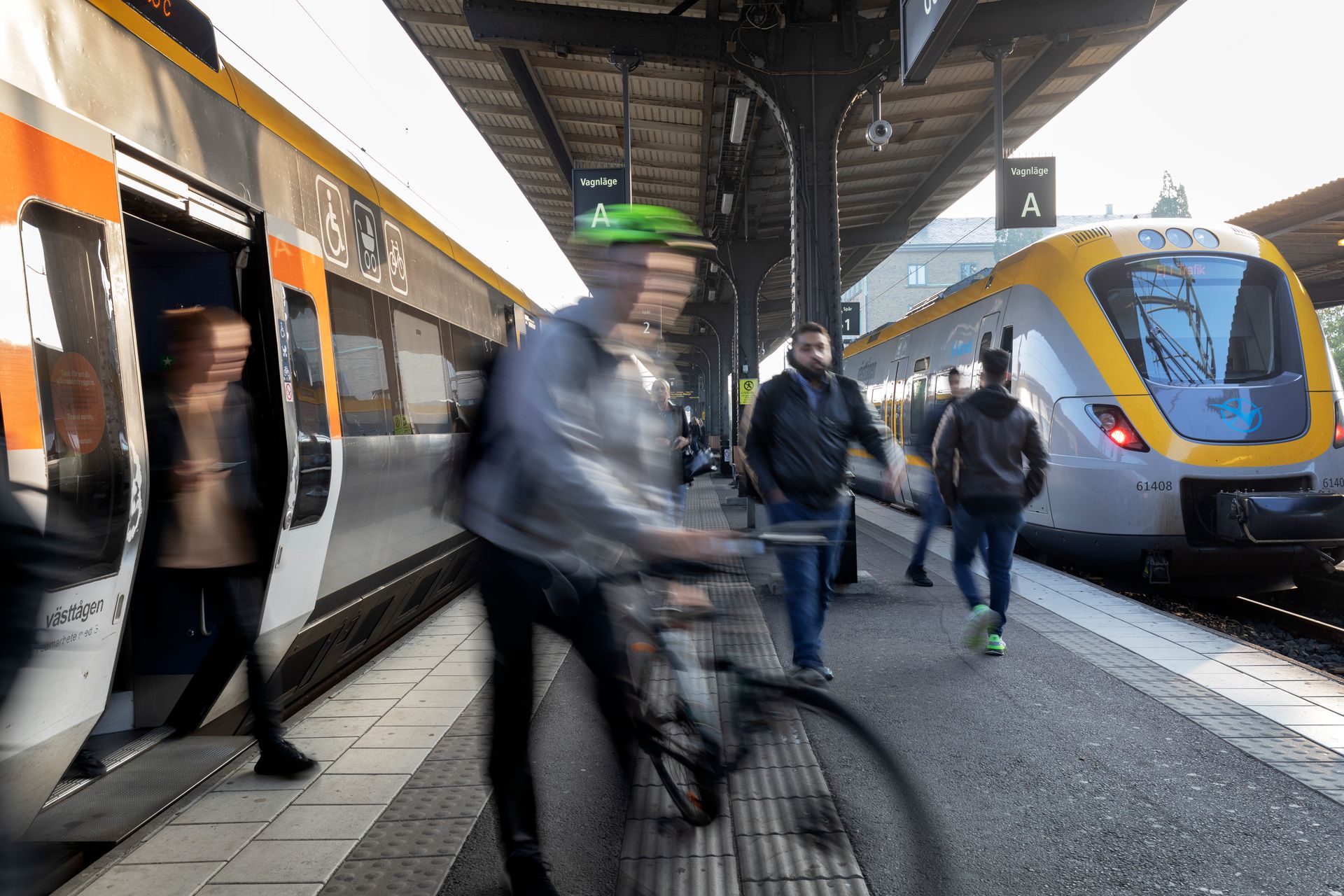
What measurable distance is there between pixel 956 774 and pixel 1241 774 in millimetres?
1006

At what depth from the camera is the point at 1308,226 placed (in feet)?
34.8

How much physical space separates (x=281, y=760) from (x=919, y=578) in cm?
493

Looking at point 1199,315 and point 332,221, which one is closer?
point 332,221

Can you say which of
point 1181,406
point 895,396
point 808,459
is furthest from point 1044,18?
point 895,396

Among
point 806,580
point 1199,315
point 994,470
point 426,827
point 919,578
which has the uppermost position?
point 1199,315

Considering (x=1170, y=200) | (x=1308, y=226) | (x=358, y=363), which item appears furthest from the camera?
(x=1170, y=200)

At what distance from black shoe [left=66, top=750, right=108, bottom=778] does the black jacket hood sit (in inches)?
170

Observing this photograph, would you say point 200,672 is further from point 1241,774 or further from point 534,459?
point 1241,774

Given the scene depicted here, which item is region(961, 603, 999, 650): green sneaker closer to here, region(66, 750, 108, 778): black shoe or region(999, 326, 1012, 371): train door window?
region(999, 326, 1012, 371): train door window

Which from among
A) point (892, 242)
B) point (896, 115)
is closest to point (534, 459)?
point (896, 115)

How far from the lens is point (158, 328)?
3.77 meters

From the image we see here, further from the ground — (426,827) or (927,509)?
(927,509)

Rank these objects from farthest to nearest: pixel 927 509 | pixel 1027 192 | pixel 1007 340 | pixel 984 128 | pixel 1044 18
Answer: pixel 984 128 → pixel 1027 192 → pixel 1007 340 → pixel 1044 18 → pixel 927 509

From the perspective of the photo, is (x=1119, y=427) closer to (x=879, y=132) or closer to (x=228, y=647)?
(x=879, y=132)
